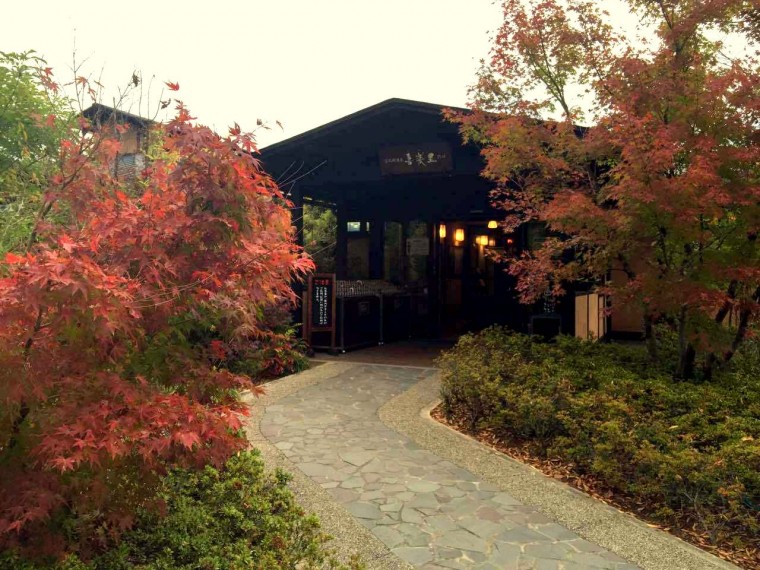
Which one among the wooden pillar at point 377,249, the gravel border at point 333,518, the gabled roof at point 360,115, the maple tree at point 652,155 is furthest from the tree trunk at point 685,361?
the wooden pillar at point 377,249

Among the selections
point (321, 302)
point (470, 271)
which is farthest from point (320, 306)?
point (470, 271)

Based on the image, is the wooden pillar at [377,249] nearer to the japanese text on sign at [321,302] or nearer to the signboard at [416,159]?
the signboard at [416,159]

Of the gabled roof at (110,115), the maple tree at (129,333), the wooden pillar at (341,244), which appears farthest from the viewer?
the wooden pillar at (341,244)

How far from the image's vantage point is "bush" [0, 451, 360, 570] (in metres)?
3.07

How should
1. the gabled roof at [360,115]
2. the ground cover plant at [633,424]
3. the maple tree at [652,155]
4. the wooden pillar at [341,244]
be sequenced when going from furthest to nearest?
the wooden pillar at [341,244] → the gabled roof at [360,115] → the maple tree at [652,155] → the ground cover plant at [633,424]

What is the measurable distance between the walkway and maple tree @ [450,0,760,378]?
8.75 feet

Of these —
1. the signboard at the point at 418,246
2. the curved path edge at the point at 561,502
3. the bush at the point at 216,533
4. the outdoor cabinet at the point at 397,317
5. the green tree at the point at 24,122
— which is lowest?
the curved path edge at the point at 561,502

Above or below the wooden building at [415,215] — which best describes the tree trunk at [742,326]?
below

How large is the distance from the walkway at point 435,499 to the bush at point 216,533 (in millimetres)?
459

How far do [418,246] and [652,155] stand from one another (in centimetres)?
887

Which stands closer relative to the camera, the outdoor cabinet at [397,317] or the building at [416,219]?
the building at [416,219]

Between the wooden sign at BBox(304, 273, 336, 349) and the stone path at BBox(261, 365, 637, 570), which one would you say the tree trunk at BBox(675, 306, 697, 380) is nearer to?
the stone path at BBox(261, 365, 637, 570)

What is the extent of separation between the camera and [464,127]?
8922mm

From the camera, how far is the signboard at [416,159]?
36.4 ft
